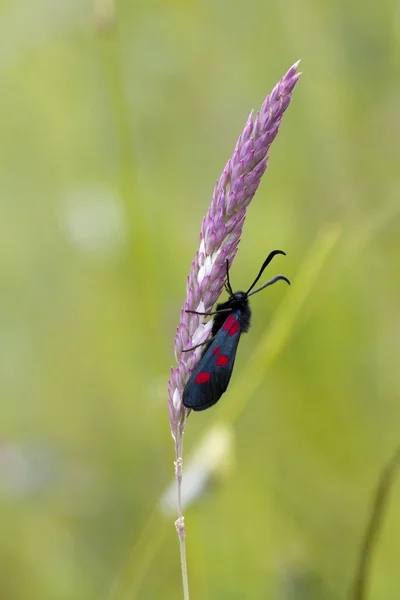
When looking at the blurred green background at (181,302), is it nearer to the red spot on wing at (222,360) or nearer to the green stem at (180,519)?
the red spot on wing at (222,360)

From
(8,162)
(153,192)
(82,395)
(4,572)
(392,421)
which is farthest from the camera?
(8,162)

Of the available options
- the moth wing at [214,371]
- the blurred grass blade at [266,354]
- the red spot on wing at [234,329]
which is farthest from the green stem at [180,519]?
the blurred grass blade at [266,354]

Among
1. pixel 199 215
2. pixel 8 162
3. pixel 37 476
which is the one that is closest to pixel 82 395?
pixel 37 476

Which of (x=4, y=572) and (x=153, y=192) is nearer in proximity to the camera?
(x=4, y=572)

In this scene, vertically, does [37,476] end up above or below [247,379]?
below

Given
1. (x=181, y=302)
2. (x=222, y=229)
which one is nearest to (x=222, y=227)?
(x=222, y=229)

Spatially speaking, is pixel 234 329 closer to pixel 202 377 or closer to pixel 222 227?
pixel 202 377

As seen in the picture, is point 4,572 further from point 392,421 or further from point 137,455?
point 392,421

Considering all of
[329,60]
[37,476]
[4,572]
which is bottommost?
[4,572]
